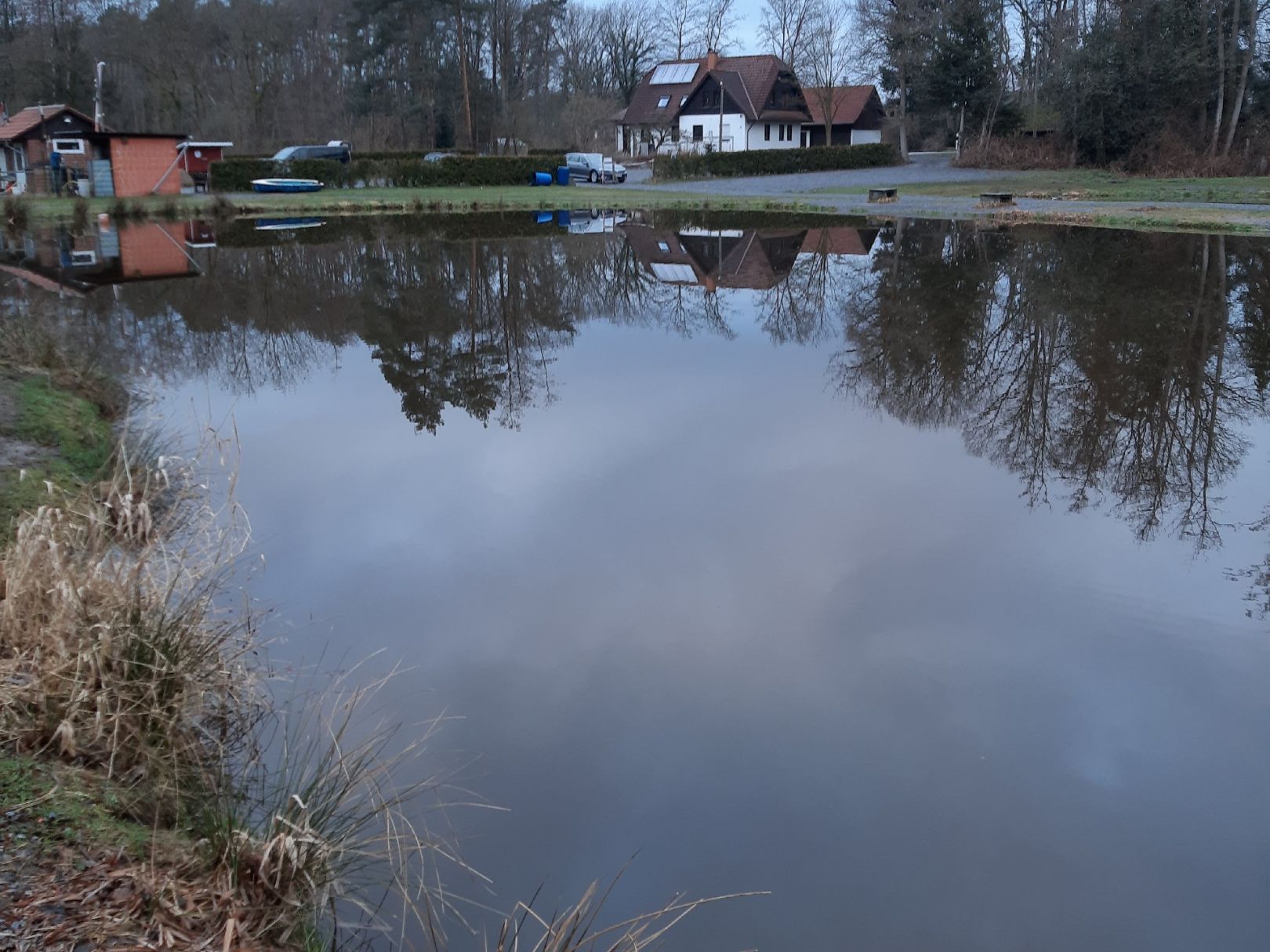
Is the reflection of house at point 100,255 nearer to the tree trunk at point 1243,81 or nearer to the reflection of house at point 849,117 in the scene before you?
the tree trunk at point 1243,81

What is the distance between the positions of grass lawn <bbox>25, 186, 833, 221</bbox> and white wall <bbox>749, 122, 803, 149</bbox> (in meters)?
21.1

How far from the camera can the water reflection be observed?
8.72m

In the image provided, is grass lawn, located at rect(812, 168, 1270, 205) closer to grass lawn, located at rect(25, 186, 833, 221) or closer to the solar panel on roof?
grass lawn, located at rect(25, 186, 833, 221)

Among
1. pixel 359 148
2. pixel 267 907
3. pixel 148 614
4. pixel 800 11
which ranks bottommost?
pixel 267 907

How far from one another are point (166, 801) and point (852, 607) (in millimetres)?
3376

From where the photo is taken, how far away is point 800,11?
61844 millimetres

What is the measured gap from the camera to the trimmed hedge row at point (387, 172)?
33719 millimetres

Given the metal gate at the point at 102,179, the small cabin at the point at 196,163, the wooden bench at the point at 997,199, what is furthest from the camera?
the small cabin at the point at 196,163

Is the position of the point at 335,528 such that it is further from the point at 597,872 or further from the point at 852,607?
the point at 597,872

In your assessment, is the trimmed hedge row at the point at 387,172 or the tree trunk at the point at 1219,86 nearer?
the tree trunk at the point at 1219,86

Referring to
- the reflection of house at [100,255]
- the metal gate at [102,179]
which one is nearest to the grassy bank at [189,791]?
the reflection of house at [100,255]

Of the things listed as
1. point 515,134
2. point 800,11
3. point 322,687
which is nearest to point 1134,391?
point 322,687

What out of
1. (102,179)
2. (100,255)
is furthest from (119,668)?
(102,179)

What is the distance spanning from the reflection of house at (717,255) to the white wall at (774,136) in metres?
30.7
